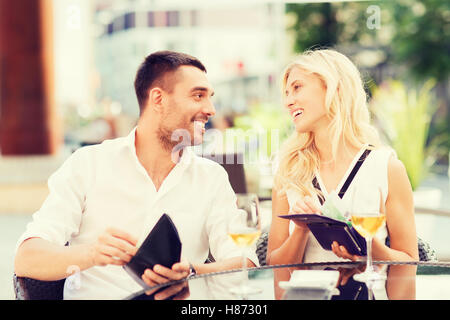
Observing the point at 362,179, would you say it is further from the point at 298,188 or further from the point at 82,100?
the point at 82,100

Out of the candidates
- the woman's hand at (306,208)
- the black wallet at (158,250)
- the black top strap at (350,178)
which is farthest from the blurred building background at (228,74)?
the black wallet at (158,250)

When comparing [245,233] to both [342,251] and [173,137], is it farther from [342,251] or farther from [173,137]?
[173,137]

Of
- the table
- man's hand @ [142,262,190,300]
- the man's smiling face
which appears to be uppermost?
the man's smiling face

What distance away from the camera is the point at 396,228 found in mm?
2023

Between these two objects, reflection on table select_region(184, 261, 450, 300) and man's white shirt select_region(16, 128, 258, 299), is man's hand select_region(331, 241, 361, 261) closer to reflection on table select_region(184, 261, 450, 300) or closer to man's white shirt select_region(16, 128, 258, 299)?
reflection on table select_region(184, 261, 450, 300)

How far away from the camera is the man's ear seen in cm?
205

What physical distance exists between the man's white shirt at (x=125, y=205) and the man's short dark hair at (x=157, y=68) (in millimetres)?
186

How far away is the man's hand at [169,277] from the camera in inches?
61.1

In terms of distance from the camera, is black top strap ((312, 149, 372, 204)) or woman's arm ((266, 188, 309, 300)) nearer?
woman's arm ((266, 188, 309, 300))

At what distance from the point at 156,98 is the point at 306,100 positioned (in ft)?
1.68

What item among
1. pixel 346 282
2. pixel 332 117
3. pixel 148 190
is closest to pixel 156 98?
pixel 148 190

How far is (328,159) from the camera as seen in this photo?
2213 mm

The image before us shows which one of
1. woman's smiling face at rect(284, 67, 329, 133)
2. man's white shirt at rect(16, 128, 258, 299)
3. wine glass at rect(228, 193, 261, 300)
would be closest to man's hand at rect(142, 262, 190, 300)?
wine glass at rect(228, 193, 261, 300)

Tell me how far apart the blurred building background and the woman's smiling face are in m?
0.24
